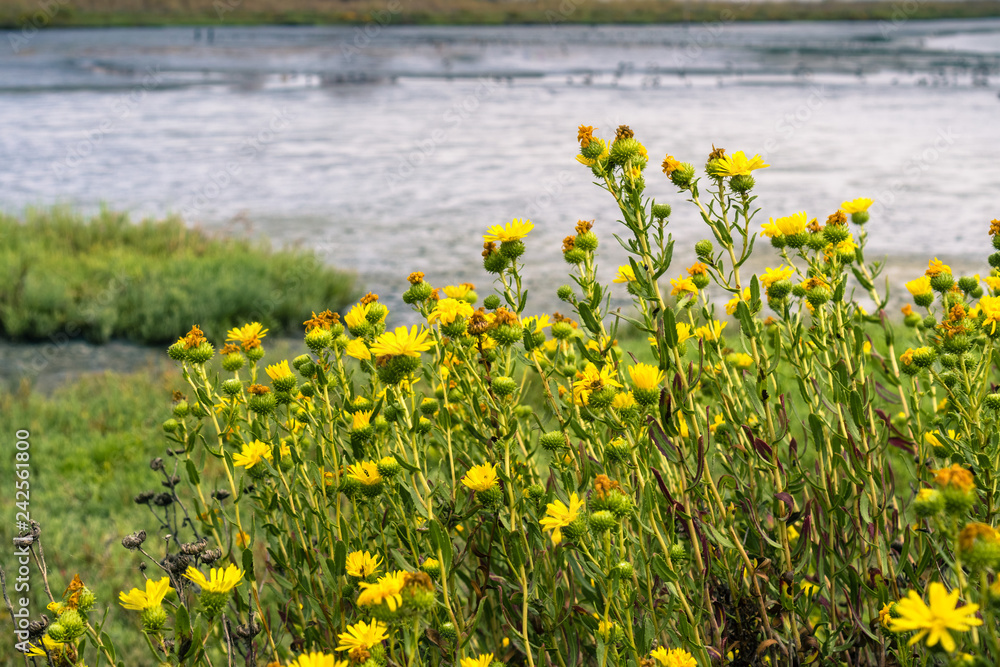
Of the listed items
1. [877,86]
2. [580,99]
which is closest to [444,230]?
[580,99]

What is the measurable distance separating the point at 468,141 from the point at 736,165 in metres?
13.7

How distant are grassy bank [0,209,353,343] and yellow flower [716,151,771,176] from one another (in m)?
4.86

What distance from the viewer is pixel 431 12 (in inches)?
2623

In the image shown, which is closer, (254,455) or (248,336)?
(254,455)

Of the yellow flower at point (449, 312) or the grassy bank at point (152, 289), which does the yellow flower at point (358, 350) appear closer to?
the yellow flower at point (449, 312)

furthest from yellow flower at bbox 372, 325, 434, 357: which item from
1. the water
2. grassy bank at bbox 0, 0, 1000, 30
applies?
grassy bank at bbox 0, 0, 1000, 30

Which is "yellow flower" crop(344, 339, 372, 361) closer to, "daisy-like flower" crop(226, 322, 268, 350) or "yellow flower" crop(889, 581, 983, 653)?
"daisy-like flower" crop(226, 322, 268, 350)

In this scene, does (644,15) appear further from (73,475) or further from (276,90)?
(73,475)

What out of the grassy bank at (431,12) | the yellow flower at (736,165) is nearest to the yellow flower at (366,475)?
the yellow flower at (736,165)

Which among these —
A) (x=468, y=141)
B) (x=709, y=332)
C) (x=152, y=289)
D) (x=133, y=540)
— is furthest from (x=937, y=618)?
(x=468, y=141)

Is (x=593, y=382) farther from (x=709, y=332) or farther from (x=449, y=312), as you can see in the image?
(x=709, y=332)

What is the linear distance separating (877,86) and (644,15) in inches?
1902

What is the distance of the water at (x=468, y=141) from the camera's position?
920 centimetres

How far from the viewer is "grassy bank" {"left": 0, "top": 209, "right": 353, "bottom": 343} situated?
668 cm
